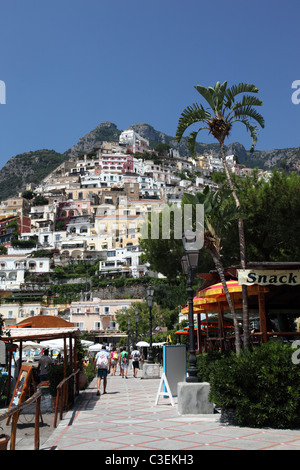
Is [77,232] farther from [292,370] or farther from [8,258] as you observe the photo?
[292,370]

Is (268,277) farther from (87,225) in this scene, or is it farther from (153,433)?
(87,225)

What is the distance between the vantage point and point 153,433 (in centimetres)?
749

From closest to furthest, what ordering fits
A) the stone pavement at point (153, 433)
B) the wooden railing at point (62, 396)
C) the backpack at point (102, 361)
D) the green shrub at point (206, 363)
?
1. the stone pavement at point (153, 433)
2. the wooden railing at point (62, 396)
3. the green shrub at point (206, 363)
4. the backpack at point (102, 361)

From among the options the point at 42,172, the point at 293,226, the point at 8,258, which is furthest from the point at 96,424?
the point at 42,172

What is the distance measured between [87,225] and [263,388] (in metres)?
98.5

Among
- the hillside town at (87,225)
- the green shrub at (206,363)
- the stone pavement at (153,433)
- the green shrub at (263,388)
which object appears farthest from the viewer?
the hillside town at (87,225)

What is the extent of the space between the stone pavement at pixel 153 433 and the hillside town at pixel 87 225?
5362cm

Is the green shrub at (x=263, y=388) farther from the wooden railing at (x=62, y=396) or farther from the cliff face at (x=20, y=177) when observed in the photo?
the cliff face at (x=20, y=177)

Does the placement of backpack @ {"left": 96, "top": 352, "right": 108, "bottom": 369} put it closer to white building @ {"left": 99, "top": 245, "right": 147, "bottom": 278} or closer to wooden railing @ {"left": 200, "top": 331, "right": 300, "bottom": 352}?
wooden railing @ {"left": 200, "top": 331, "right": 300, "bottom": 352}

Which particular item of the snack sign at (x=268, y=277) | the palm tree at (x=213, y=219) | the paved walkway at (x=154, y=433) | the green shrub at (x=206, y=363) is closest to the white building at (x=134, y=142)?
the palm tree at (x=213, y=219)

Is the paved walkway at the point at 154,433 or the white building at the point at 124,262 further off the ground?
the white building at the point at 124,262

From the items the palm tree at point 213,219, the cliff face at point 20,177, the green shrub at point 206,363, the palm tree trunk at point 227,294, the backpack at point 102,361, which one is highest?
the cliff face at point 20,177

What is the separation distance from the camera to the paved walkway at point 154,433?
21.0 feet

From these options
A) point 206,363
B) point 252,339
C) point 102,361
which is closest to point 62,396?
point 206,363
